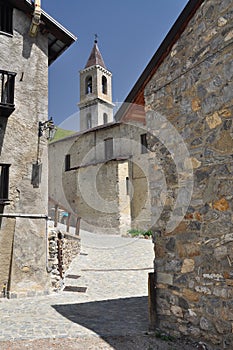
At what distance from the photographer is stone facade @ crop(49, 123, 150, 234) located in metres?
22.8

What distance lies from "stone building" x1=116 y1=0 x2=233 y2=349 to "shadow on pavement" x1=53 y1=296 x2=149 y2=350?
712mm

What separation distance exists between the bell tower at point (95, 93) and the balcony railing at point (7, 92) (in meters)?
27.9

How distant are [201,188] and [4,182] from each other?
6194 millimetres

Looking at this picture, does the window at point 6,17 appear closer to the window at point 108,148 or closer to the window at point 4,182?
the window at point 4,182

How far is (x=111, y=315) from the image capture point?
6559 millimetres

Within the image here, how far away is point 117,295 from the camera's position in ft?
29.5

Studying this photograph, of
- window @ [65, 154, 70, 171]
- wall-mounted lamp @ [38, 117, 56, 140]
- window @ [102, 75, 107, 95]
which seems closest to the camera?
wall-mounted lamp @ [38, 117, 56, 140]

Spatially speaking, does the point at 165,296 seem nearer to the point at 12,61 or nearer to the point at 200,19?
the point at 200,19

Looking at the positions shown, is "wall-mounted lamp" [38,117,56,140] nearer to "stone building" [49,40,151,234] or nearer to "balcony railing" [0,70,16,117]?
"balcony railing" [0,70,16,117]

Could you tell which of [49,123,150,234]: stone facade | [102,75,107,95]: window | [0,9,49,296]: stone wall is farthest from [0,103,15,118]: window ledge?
[102,75,107,95]: window

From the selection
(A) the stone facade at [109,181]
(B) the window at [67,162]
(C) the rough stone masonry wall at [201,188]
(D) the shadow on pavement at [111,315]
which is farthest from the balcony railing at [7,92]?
(B) the window at [67,162]

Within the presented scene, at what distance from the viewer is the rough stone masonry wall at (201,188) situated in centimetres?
422

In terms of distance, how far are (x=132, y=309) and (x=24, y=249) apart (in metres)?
3.56

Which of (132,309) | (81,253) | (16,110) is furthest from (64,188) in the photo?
(132,309)
